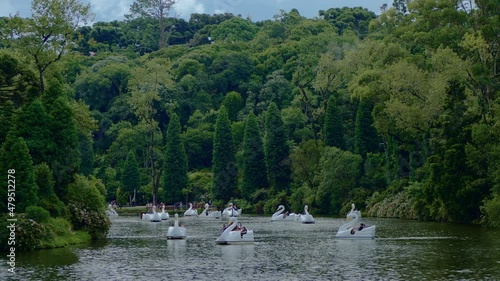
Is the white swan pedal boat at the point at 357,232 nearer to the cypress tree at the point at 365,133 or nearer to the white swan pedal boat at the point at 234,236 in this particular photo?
the white swan pedal boat at the point at 234,236

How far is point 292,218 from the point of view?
286 feet

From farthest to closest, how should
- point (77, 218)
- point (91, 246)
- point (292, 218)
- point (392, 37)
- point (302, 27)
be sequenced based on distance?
point (302, 27) < point (392, 37) < point (292, 218) < point (77, 218) < point (91, 246)

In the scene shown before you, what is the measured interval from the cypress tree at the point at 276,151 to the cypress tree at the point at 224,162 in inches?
323

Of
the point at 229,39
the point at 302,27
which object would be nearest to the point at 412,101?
the point at 302,27

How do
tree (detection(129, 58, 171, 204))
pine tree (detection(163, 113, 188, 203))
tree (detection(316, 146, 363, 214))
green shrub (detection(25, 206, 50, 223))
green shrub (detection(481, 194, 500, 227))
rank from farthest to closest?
pine tree (detection(163, 113, 188, 203))
tree (detection(129, 58, 171, 204))
tree (detection(316, 146, 363, 214))
green shrub (detection(481, 194, 500, 227))
green shrub (detection(25, 206, 50, 223))

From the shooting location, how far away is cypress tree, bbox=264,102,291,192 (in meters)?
114

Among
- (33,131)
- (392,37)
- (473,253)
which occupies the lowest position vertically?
(473,253)

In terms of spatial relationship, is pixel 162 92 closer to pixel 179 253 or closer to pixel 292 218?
pixel 292 218

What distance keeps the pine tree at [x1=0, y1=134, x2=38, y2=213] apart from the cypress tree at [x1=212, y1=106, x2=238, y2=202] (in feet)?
236

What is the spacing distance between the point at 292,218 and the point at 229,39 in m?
96.1

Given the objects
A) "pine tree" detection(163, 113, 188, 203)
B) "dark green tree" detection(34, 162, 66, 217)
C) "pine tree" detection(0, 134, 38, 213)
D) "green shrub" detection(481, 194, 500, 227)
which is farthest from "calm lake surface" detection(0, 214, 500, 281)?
"pine tree" detection(163, 113, 188, 203)

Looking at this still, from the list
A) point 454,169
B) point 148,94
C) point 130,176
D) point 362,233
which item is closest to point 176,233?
point 362,233

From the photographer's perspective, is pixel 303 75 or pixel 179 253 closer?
pixel 179 253

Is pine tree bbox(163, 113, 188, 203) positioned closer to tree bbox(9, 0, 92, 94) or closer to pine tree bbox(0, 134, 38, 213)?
tree bbox(9, 0, 92, 94)
